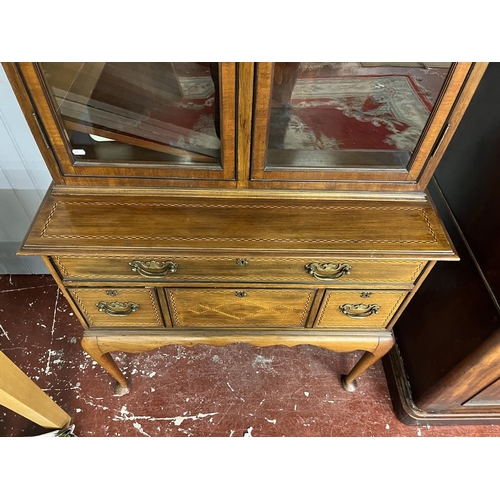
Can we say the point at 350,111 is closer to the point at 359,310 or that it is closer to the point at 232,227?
the point at 232,227

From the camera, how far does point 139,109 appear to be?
0.83 meters

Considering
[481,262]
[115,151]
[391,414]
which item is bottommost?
[391,414]

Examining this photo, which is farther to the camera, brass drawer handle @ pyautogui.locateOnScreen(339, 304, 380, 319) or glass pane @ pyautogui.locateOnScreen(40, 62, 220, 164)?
brass drawer handle @ pyautogui.locateOnScreen(339, 304, 380, 319)

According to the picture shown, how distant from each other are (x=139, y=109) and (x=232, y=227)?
32 centimetres

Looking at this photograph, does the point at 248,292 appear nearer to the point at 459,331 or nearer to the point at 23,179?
the point at 459,331

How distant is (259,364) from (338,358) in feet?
0.95

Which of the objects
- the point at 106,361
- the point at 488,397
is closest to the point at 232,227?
the point at 106,361

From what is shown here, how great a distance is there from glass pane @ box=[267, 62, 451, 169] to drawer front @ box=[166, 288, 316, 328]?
0.32m

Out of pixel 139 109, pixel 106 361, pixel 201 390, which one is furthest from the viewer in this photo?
pixel 201 390

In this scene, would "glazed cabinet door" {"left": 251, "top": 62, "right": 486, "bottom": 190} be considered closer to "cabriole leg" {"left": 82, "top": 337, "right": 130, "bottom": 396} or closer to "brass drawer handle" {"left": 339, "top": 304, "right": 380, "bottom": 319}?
"brass drawer handle" {"left": 339, "top": 304, "right": 380, "bottom": 319}

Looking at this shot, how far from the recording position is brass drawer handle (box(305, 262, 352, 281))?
0.87m

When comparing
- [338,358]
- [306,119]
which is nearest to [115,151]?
[306,119]

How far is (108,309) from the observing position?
99 cm

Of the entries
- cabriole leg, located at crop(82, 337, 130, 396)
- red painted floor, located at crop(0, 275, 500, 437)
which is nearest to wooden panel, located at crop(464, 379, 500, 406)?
red painted floor, located at crop(0, 275, 500, 437)
